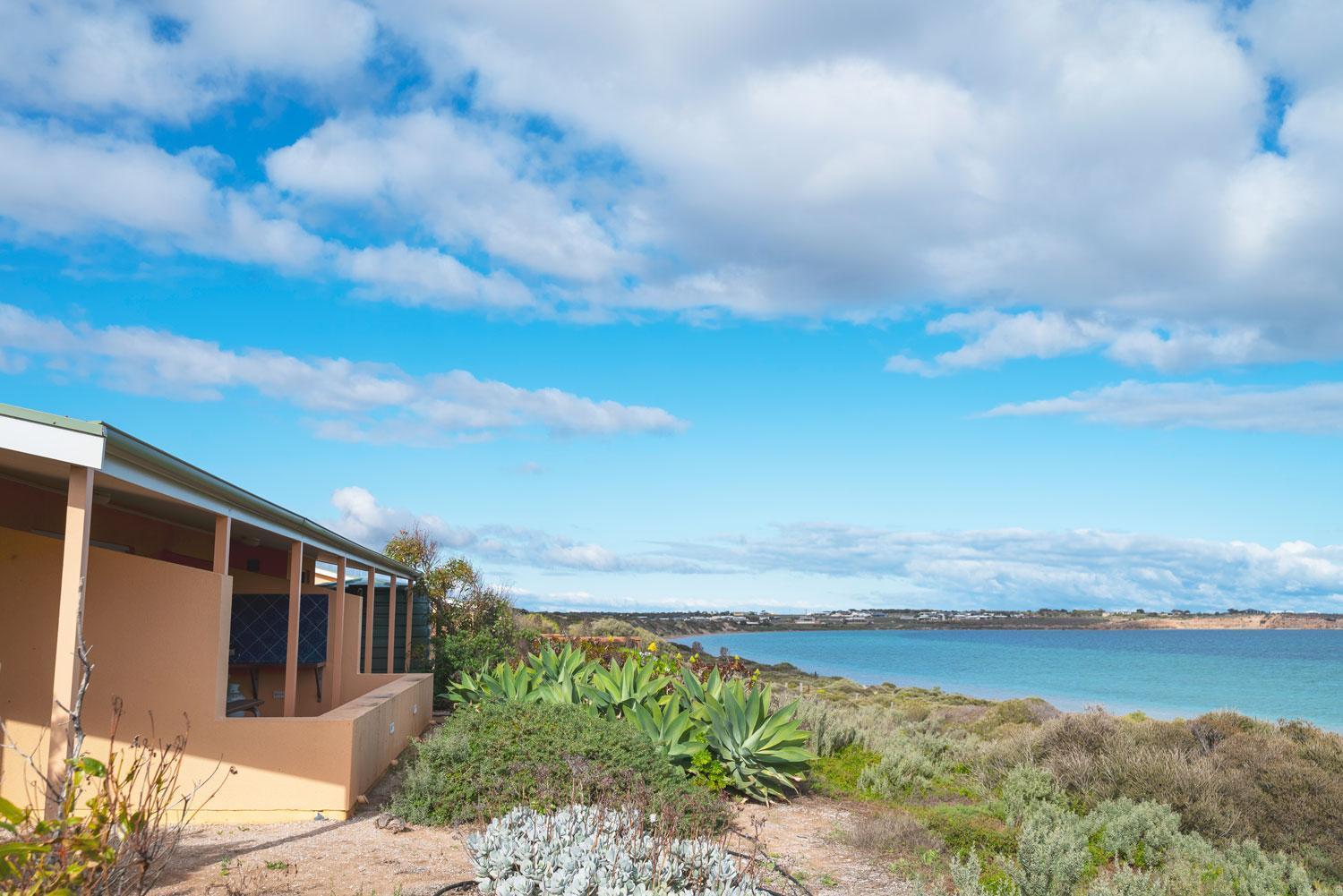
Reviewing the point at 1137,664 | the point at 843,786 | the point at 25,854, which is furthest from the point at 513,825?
the point at 1137,664

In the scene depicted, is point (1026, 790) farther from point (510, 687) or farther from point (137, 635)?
point (137, 635)

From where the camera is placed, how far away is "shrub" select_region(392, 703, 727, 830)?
6.92 meters

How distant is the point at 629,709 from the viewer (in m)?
9.13

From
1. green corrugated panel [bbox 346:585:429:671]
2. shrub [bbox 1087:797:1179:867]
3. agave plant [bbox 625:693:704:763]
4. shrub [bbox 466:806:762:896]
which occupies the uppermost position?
green corrugated panel [bbox 346:585:429:671]

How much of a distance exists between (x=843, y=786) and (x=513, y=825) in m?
5.34

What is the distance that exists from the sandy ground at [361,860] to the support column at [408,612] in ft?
35.4

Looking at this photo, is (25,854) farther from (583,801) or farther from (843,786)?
(843,786)

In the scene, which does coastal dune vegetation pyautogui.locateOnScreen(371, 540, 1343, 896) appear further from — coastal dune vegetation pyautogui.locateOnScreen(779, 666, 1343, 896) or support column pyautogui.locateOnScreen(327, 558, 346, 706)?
support column pyautogui.locateOnScreen(327, 558, 346, 706)

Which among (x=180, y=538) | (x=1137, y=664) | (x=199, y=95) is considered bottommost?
Result: (x=1137, y=664)

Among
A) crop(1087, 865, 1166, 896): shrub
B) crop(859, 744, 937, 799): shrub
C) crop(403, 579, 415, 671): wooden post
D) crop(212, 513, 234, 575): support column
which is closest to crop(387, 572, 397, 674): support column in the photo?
crop(403, 579, 415, 671): wooden post

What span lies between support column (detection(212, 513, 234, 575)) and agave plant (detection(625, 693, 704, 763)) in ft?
11.9

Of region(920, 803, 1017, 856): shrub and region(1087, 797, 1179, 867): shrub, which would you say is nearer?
region(920, 803, 1017, 856): shrub

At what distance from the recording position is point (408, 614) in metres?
19.0

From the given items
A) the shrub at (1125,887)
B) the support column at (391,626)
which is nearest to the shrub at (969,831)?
the shrub at (1125,887)
